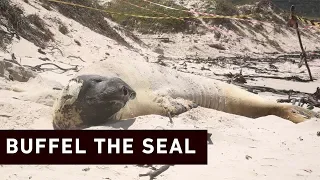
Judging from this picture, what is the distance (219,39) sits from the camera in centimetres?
2589

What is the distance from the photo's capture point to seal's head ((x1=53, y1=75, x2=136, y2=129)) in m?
4.43

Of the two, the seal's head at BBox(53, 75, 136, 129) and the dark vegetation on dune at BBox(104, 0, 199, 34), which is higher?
the dark vegetation on dune at BBox(104, 0, 199, 34)

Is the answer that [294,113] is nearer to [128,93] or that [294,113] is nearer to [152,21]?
[128,93]

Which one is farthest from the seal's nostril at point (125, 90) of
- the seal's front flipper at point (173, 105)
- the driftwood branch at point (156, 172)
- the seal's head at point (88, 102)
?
the driftwood branch at point (156, 172)

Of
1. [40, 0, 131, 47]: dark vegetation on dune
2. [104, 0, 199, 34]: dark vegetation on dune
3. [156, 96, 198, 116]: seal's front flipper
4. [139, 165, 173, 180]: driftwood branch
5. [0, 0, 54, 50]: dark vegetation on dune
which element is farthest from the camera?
[104, 0, 199, 34]: dark vegetation on dune

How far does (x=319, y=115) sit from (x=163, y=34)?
19.3 metres

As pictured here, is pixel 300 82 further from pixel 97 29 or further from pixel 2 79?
pixel 2 79

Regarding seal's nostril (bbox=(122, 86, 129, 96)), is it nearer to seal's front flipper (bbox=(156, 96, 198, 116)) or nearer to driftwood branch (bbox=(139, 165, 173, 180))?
seal's front flipper (bbox=(156, 96, 198, 116))

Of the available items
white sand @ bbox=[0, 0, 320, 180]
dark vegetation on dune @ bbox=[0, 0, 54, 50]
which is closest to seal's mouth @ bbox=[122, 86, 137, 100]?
white sand @ bbox=[0, 0, 320, 180]

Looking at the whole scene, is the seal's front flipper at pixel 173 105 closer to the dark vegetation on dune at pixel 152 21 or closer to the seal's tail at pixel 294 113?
the seal's tail at pixel 294 113

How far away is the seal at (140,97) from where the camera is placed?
14.6 feet

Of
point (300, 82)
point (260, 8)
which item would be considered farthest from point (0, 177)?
point (260, 8)

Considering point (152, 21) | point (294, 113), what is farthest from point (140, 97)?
point (152, 21)

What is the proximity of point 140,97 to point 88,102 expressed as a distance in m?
0.90
